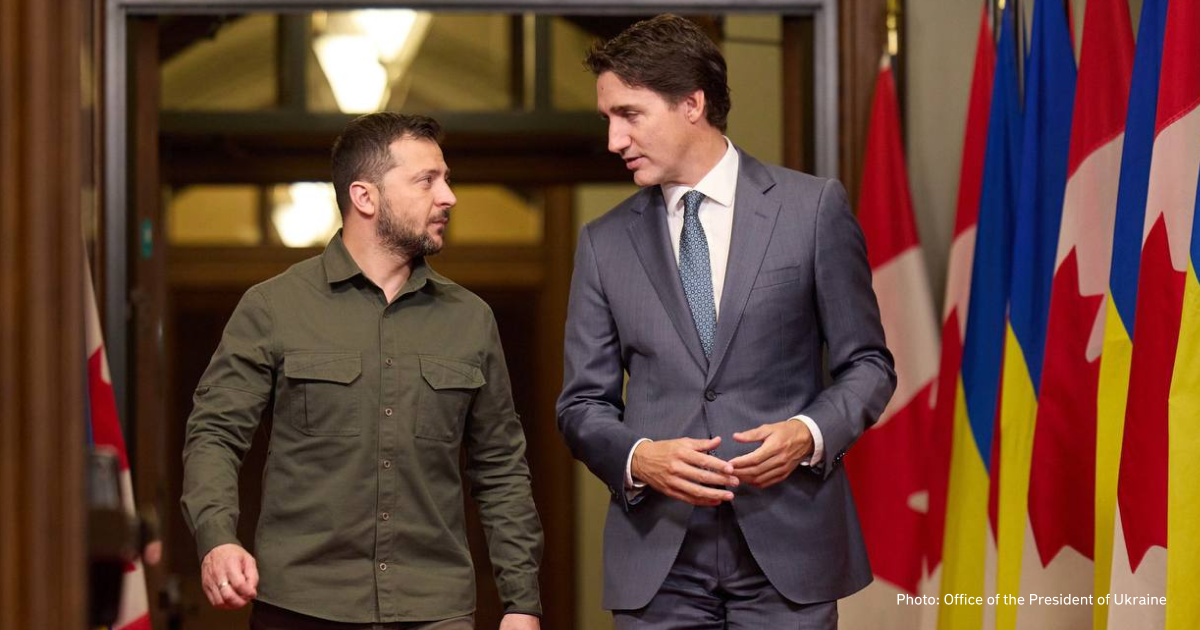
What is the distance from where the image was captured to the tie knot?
8.11 feet

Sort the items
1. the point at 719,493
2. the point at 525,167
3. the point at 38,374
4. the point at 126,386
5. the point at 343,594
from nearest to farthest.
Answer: the point at 38,374 < the point at 719,493 < the point at 343,594 < the point at 126,386 < the point at 525,167

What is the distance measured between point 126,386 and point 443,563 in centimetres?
187

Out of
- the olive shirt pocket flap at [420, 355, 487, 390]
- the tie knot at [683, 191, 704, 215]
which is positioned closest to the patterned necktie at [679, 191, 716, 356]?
the tie knot at [683, 191, 704, 215]

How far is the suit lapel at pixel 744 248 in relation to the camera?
2.34 meters

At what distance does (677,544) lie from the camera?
2.30 m

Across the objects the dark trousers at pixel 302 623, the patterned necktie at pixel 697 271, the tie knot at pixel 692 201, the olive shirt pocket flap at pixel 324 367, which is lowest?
the dark trousers at pixel 302 623

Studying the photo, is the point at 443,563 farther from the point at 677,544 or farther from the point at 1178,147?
the point at 1178,147

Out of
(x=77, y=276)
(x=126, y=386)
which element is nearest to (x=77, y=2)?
(x=77, y=276)

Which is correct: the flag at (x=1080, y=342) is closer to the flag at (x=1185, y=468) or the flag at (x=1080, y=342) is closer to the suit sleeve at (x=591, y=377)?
the flag at (x=1185, y=468)

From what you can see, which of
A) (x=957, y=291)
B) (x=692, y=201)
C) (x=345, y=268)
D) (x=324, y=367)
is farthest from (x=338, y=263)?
(x=957, y=291)

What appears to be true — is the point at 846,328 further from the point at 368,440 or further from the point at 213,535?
the point at 213,535

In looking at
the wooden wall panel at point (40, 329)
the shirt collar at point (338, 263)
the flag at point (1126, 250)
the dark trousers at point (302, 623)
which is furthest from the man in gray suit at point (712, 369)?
the wooden wall panel at point (40, 329)

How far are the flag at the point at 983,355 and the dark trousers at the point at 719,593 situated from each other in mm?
1203

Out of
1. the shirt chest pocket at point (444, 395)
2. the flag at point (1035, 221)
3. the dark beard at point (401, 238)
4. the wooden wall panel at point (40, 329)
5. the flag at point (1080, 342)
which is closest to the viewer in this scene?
the wooden wall panel at point (40, 329)
